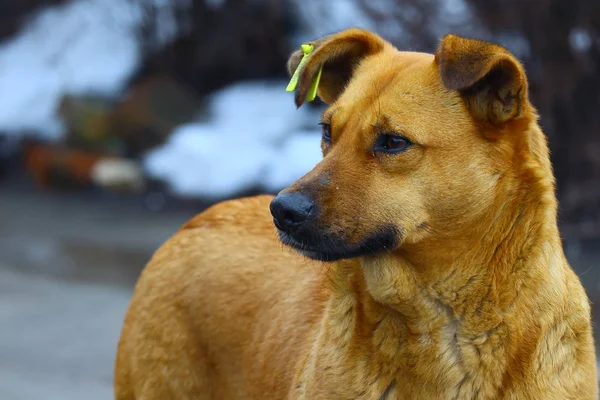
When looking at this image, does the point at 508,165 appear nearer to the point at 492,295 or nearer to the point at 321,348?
the point at 492,295

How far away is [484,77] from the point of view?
2883 millimetres

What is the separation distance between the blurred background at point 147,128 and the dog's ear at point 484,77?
151 inches

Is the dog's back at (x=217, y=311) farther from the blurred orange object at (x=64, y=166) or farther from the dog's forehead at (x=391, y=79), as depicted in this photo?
the blurred orange object at (x=64, y=166)

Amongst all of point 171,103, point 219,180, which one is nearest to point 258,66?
point 171,103

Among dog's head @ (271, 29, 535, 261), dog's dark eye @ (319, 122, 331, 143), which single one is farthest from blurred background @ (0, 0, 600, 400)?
dog's head @ (271, 29, 535, 261)

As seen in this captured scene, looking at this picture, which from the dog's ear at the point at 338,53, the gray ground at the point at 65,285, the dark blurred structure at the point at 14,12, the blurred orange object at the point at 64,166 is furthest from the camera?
the dark blurred structure at the point at 14,12

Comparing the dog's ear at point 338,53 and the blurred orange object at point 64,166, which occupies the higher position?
the blurred orange object at point 64,166

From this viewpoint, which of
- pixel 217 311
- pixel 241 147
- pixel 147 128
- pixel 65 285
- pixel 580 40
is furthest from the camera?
pixel 147 128

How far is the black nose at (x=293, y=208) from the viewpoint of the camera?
2.78 m

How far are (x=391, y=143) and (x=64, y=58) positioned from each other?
35.8 feet

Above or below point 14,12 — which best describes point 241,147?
below

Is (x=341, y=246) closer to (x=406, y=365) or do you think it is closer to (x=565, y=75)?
(x=406, y=365)

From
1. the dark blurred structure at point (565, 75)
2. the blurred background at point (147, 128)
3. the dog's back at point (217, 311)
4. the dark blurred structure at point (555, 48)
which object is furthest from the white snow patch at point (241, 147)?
the dog's back at point (217, 311)

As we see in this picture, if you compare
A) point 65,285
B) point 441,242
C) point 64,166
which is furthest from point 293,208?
point 64,166
